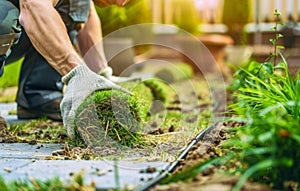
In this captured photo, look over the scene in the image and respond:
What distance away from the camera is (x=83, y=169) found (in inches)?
65.8

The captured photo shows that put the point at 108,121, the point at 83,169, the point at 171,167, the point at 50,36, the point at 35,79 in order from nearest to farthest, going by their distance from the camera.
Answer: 1. the point at 83,169
2. the point at 171,167
3. the point at 108,121
4. the point at 50,36
5. the point at 35,79

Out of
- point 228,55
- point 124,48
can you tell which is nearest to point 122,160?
point 124,48

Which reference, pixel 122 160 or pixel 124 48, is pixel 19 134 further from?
pixel 124 48

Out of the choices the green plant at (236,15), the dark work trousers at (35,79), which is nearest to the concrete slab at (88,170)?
the dark work trousers at (35,79)

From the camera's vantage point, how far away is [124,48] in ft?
19.0

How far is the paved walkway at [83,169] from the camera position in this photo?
1589mm

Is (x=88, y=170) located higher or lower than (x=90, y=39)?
lower

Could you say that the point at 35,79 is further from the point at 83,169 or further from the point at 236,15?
the point at 236,15

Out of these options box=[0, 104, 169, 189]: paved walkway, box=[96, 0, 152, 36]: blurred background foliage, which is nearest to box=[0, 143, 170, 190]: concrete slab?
box=[0, 104, 169, 189]: paved walkway

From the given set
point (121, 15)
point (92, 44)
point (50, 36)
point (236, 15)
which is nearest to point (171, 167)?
point (50, 36)

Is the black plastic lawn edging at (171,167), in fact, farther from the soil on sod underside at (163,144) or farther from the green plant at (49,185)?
the green plant at (49,185)

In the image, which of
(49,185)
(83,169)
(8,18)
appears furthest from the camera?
(8,18)

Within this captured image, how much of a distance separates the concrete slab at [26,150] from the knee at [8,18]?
62 cm

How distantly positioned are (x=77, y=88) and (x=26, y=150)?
1.12 feet
